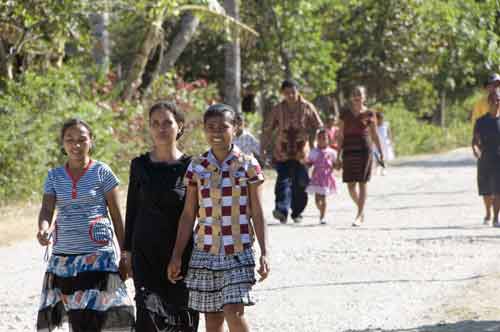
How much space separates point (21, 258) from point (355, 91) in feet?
15.7

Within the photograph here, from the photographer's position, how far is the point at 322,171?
15.3 meters

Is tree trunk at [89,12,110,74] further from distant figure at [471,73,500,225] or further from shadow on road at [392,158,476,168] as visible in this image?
shadow on road at [392,158,476,168]

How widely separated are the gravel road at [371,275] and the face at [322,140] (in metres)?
1.03

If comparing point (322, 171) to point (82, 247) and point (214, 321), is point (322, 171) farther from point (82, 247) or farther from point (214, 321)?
point (214, 321)

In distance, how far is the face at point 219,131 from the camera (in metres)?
6.02

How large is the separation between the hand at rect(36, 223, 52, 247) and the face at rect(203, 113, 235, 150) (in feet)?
3.60

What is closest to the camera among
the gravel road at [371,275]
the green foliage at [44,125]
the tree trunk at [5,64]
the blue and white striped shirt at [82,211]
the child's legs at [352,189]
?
the blue and white striped shirt at [82,211]

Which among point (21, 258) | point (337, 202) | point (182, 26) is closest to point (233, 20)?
point (182, 26)

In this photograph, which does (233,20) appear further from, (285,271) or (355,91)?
(285,271)

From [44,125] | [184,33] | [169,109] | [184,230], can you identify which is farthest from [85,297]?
[184,33]

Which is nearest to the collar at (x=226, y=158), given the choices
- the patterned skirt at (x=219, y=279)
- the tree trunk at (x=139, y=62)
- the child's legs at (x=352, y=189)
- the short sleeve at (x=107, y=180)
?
the patterned skirt at (x=219, y=279)

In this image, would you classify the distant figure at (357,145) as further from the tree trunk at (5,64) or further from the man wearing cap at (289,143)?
the tree trunk at (5,64)

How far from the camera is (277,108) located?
567 inches

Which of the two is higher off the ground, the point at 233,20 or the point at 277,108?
the point at 233,20
